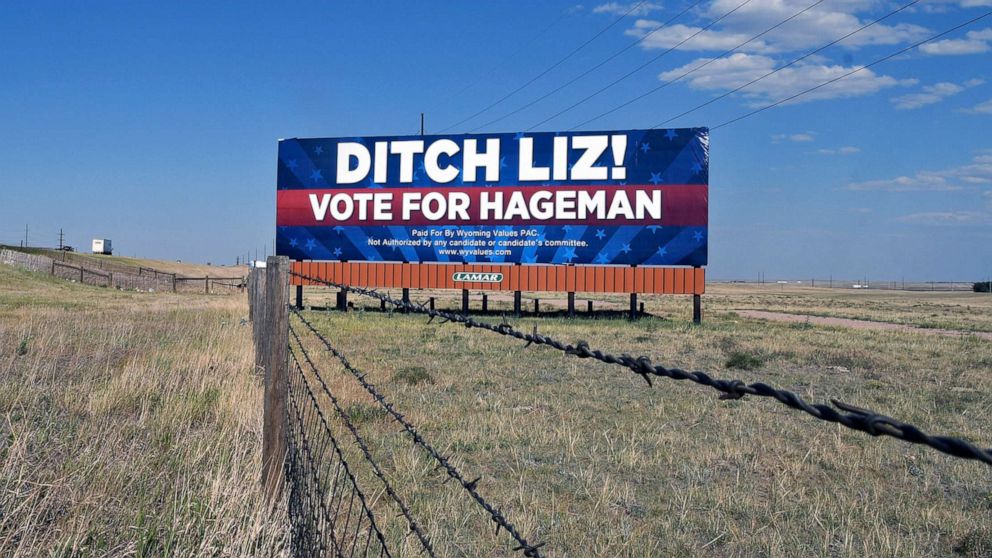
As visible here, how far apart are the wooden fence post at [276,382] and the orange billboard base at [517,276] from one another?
22987 millimetres

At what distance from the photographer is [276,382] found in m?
5.54

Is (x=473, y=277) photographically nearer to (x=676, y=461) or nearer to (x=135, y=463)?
(x=676, y=461)

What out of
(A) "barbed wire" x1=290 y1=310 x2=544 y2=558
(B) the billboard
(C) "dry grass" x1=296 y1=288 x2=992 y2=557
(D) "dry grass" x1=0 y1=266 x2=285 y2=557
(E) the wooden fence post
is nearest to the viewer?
(A) "barbed wire" x1=290 y1=310 x2=544 y2=558

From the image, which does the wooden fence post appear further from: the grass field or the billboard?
the billboard

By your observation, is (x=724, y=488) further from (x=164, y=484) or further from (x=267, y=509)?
(x=164, y=484)

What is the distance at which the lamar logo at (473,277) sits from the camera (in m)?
30.4

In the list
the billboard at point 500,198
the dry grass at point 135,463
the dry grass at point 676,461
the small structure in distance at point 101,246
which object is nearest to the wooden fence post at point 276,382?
the dry grass at point 135,463

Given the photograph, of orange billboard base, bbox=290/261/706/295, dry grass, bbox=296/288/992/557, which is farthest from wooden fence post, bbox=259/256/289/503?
orange billboard base, bbox=290/261/706/295

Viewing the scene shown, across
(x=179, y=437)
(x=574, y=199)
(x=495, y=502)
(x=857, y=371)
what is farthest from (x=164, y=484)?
(x=574, y=199)

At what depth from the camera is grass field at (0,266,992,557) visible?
518 centimetres

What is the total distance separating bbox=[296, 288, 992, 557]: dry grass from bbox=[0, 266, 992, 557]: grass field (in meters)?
0.03

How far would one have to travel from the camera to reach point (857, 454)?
31.1ft

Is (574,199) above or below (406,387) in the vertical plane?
above

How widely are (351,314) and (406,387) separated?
61.9 feet
